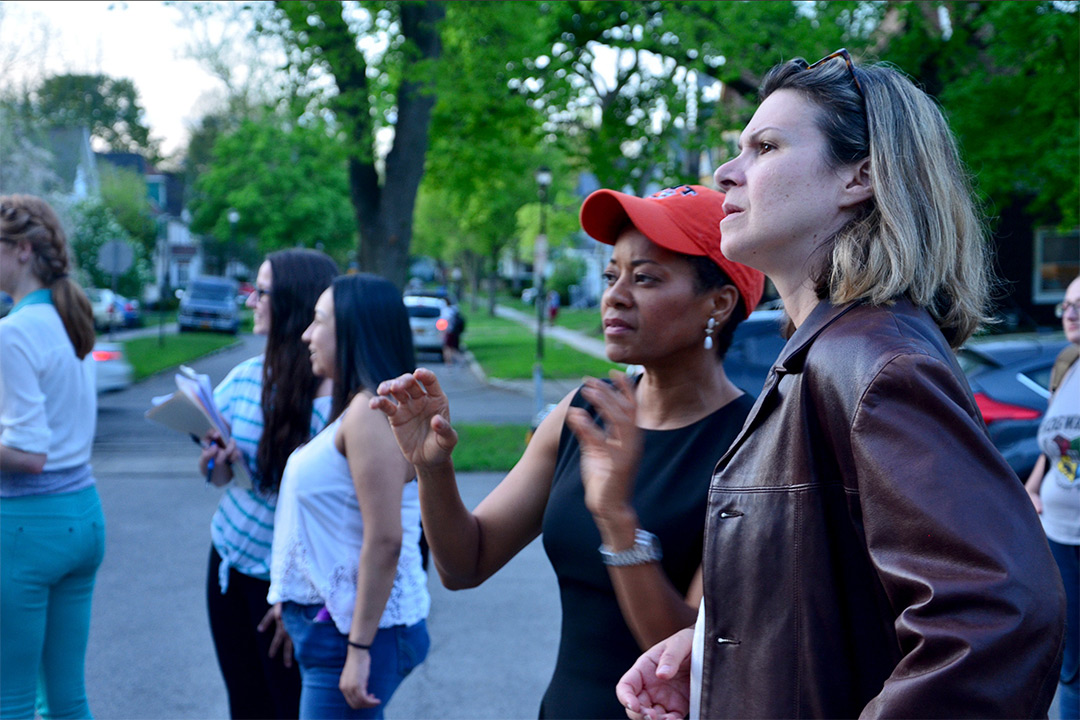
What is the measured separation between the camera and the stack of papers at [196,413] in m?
3.29

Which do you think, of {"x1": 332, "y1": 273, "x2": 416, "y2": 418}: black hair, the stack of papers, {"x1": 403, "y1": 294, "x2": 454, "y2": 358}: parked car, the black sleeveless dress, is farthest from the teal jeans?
{"x1": 403, "y1": 294, "x2": 454, "y2": 358}: parked car

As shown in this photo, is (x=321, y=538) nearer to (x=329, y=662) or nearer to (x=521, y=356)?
(x=329, y=662)

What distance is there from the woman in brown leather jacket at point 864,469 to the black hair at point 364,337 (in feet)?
5.56

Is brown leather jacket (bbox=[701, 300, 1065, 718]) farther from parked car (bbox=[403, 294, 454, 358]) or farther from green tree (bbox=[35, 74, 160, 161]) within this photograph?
green tree (bbox=[35, 74, 160, 161])

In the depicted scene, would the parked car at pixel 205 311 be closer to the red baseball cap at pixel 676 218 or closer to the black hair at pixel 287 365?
the black hair at pixel 287 365

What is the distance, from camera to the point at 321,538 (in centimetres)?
288

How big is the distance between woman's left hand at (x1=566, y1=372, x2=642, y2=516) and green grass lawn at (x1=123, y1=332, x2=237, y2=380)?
2066 cm

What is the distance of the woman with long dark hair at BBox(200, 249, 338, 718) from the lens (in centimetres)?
329

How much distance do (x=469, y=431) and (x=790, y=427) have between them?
12072 mm

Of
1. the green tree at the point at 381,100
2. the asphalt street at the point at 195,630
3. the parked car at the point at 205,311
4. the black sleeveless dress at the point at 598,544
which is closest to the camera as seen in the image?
the black sleeveless dress at the point at 598,544

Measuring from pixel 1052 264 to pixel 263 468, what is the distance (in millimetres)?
24003

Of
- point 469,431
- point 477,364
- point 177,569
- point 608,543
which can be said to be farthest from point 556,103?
point 477,364

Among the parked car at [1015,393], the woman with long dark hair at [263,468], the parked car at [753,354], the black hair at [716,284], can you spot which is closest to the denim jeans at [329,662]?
the woman with long dark hair at [263,468]

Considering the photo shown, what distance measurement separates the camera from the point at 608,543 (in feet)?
5.42
